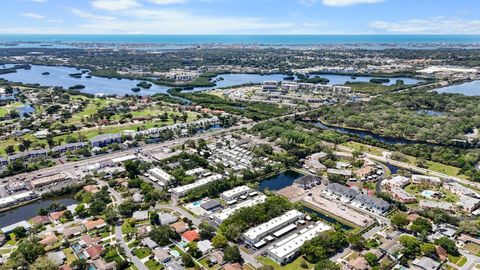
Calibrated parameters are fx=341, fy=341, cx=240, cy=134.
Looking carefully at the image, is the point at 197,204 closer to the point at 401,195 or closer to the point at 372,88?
the point at 401,195

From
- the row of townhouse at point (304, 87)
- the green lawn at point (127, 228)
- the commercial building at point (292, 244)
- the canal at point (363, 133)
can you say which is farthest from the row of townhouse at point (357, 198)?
the row of townhouse at point (304, 87)

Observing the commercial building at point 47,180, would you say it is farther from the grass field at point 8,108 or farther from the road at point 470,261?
the road at point 470,261

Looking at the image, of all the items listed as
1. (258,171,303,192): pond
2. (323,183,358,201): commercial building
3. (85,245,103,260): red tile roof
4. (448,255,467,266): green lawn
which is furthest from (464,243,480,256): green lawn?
(85,245,103,260): red tile roof

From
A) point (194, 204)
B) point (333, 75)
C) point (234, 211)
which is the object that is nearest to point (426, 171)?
point (234, 211)

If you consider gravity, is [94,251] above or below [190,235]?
above

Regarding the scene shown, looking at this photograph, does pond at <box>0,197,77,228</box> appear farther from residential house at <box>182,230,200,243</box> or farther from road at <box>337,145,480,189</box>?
road at <box>337,145,480,189</box>

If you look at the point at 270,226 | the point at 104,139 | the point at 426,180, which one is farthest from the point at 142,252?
the point at 426,180
